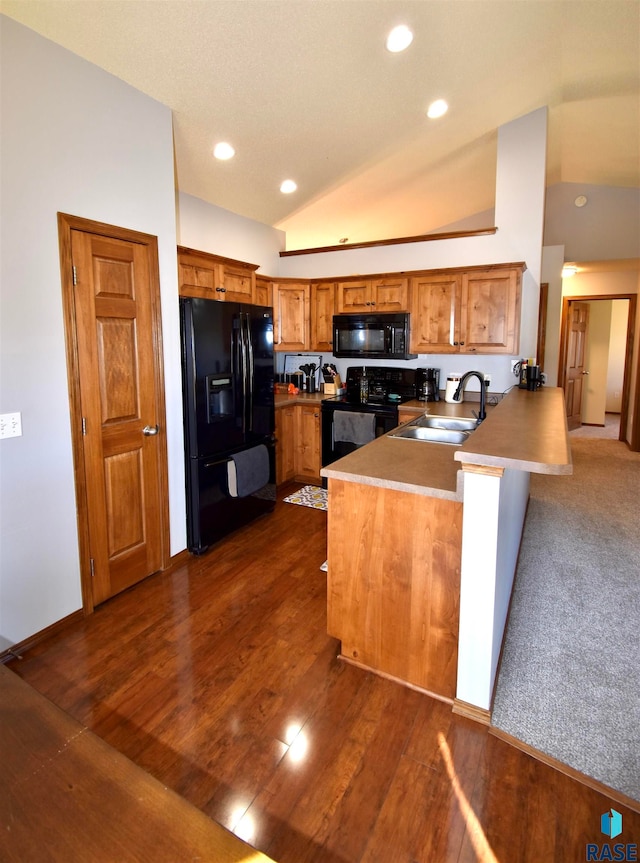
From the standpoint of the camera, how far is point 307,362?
5242 mm

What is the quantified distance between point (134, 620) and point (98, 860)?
5.90ft

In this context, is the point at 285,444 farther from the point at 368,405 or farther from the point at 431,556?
the point at 431,556

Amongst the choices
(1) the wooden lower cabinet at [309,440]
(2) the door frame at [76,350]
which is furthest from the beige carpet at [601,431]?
(2) the door frame at [76,350]

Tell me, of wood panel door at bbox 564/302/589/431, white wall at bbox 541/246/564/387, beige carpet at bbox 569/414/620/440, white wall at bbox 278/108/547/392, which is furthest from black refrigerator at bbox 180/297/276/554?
beige carpet at bbox 569/414/620/440

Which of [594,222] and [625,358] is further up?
[594,222]

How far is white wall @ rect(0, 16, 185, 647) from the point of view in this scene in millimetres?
2012

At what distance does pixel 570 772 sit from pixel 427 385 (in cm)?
313

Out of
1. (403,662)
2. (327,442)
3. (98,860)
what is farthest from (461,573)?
(327,442)

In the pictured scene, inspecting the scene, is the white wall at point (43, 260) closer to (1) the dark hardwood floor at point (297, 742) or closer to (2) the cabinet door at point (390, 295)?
(1) the dark hardwood floor at point (297, 742)

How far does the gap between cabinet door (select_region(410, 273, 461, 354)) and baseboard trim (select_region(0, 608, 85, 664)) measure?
3.35 meters

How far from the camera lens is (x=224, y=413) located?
3275 millimetres

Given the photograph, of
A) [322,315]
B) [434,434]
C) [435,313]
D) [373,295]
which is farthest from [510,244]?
[434,434]

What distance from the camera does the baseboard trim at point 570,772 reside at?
1.48 m

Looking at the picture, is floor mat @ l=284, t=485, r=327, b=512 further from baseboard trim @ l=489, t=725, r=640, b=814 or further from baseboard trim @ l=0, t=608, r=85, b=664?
baseboard trim @ l=489, t=725, r=640, b=814
